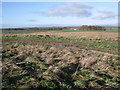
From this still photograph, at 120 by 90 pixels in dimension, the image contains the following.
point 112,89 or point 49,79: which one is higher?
point 49,79

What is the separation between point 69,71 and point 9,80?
3.10 metres

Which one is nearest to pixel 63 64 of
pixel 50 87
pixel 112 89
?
pixel 50 87

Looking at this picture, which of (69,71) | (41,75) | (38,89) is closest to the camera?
(38,89)

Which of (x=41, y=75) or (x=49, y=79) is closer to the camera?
(x=49, y=79)

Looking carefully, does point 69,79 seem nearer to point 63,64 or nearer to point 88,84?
point 88,84

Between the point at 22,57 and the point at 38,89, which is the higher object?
the point at 22,57

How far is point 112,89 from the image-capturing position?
4891 mm

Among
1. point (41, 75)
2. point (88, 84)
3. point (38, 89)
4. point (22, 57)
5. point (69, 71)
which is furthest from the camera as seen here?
point (22, 57)

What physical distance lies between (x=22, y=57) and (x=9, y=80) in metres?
3.63

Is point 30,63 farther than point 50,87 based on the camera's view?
Yes

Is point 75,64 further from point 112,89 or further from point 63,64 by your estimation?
point 112,89

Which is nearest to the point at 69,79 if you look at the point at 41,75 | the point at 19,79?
the point at 41,75

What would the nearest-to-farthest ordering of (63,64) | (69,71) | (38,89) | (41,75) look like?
1. (38,89)
2. (41,75)
3. (69,71)
4. (63,64)

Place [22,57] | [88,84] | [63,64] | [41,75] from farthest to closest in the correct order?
[22,57] → [63,64] → [41,75] → [88,84]
